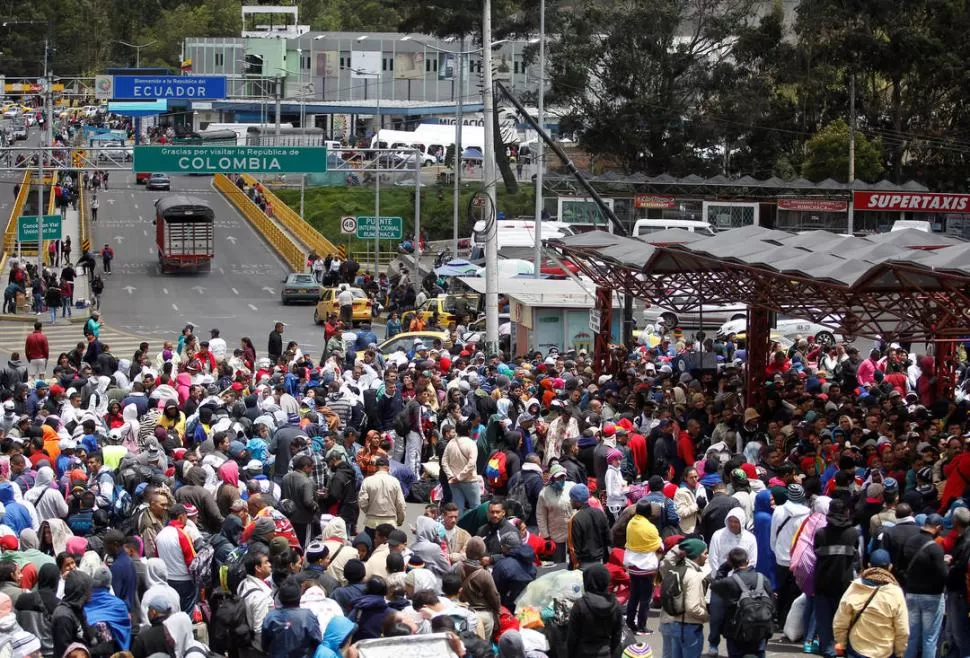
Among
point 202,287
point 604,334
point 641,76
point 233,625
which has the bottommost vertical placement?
point 202,287

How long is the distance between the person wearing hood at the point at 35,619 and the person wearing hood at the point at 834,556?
6.27 m

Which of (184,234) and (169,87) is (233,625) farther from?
(169,87)

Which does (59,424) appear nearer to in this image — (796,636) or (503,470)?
(503,470)

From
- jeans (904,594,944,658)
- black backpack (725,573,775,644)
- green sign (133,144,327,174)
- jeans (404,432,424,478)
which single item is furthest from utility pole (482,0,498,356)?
green sign (133,144,327,174)

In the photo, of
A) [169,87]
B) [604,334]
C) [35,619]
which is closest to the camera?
[35,619]

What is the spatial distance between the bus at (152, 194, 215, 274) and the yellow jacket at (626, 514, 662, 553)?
4537cm

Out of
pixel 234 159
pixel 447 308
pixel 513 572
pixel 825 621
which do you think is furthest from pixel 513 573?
pixel 234 159

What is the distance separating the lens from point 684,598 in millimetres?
11438

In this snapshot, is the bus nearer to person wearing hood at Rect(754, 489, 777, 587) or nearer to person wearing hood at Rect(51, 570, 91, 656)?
person wearing hood at Rect(754, 489, 777, 587)

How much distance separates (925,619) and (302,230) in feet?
176

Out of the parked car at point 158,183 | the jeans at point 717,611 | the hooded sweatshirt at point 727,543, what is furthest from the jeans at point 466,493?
the parked car at point 158,183

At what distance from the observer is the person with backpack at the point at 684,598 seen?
11.4 m

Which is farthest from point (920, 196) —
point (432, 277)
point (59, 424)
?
point (59, 424)

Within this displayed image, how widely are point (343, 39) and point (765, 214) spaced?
74347mm
